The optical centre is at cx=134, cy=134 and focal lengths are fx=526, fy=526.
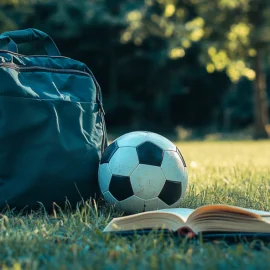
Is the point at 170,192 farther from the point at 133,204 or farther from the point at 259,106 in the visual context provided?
the point at 259,106

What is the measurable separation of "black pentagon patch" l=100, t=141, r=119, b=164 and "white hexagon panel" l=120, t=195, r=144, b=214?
270mm

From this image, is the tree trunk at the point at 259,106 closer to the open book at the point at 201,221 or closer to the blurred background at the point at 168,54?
the blurred background at the point at 168,54

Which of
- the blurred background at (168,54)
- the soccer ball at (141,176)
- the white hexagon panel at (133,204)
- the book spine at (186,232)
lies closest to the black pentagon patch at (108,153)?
the soccer ball at (141,176)

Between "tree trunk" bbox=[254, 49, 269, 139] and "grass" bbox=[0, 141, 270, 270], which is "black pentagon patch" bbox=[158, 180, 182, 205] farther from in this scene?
"tree trunk" bbox=[254, 49, 269, 139]

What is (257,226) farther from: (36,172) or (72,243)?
(36,172)

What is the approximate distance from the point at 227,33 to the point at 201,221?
1500cm

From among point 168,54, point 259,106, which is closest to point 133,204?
point 259,106

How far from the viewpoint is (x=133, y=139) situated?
313 centimetres

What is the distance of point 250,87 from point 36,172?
25937 millimetres

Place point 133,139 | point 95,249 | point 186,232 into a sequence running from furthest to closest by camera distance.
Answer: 1. point 133,139
2. point 186,232
3. point 95,249

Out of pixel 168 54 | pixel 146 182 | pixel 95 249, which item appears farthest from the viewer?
pixel 168 54

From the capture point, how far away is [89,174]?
3.15 meters

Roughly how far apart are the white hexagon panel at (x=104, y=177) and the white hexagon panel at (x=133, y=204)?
0.14 m

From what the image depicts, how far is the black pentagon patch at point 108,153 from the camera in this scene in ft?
10.2
